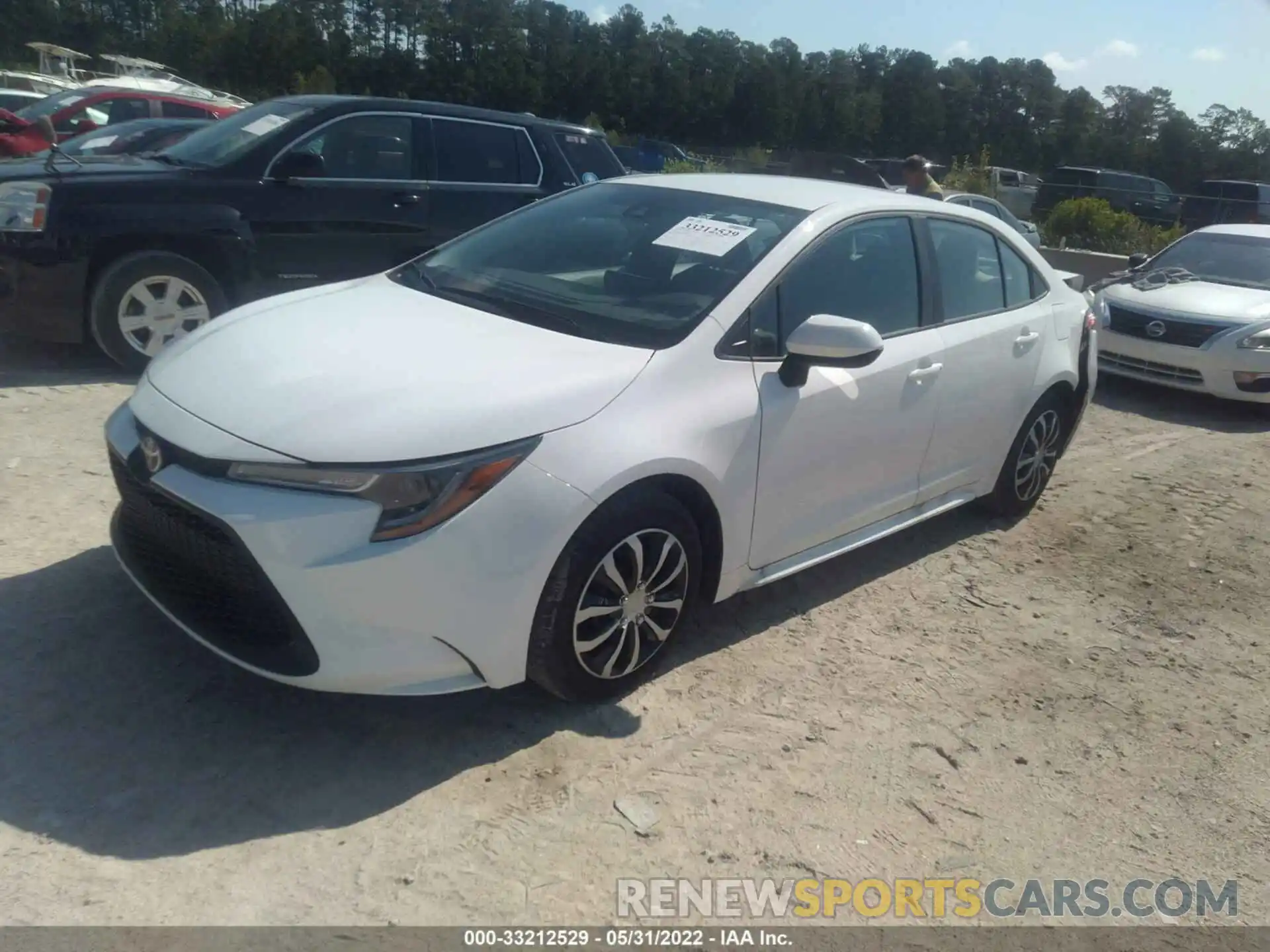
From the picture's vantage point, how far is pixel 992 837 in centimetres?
310

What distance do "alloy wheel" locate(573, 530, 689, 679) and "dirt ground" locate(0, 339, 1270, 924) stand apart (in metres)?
0.21

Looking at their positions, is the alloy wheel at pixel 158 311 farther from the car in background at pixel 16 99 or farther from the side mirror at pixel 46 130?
the car in background at pixel 16 99

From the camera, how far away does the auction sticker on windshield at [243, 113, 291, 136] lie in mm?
6723

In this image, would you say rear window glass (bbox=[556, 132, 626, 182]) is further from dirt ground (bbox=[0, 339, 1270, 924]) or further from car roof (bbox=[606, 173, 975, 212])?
dirt ground (bbox=[0, 339, 1270, 924])

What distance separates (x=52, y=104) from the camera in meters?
14.6

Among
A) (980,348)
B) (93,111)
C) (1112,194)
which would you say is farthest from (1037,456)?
(1112,194)

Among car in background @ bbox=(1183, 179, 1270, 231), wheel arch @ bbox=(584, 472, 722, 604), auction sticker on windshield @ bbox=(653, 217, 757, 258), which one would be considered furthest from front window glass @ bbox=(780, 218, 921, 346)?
car in background @ bbox=(1183, 179, 1270, 231)

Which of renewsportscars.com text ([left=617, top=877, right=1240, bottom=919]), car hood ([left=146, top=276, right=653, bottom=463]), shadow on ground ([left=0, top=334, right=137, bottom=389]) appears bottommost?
renewsportscars.com text ([left=617, top=877, right=1240, bottom=919])

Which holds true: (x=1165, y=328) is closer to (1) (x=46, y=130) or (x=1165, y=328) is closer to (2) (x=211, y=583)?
(2) (x=211, y=583)

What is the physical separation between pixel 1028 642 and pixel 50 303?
17.7ft

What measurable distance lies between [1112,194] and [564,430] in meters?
26.1

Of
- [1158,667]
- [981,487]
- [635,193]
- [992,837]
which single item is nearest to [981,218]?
[981,487]

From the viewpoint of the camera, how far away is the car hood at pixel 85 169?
6133 mm

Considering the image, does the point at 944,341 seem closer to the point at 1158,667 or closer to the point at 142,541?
the point at 1158,667
